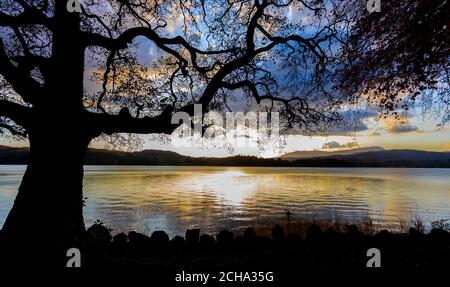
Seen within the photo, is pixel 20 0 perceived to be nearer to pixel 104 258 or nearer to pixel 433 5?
pixel 104 258

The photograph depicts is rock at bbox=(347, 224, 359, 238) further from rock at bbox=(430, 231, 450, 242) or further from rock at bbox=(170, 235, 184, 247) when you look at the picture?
rock at bbox=(170, 235, 184, 247)

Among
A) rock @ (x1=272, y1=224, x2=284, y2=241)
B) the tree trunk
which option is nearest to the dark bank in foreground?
rock @ (x1=272, y1=224, x2=284, y2=241)

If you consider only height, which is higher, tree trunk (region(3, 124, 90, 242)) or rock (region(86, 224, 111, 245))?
tree trunk (region(3, 124, 90, 242))

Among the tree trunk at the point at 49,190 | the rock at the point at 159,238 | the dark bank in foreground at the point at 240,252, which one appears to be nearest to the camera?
the dark bank in foreground at the point at 240,252

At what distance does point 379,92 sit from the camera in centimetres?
1042

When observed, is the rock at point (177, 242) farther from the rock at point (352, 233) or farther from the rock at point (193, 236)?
the rock at point (352, 233)

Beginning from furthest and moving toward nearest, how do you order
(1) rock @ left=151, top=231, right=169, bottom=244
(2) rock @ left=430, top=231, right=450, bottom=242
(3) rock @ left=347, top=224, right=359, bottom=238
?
(3) rock @ left=347, top=224, right=359, bottom=238 < (1) rock @ left=151, top=231, right=169, bottom=244 < (2) rock @ left=430, top=231, right=450, bottom=242

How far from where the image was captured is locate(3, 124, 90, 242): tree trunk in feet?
33.8

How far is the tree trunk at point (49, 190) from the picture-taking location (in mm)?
10312

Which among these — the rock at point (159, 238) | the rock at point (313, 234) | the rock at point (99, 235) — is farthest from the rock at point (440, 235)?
the rock at point (99, 235)

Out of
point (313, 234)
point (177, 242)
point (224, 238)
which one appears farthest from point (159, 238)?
point (313, 234)
